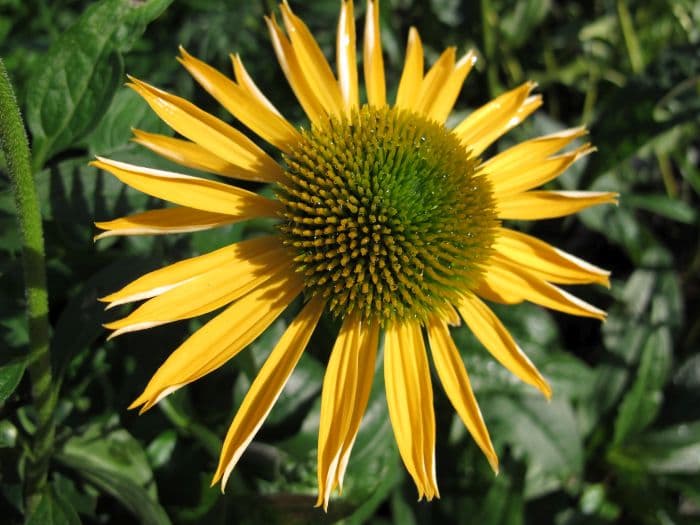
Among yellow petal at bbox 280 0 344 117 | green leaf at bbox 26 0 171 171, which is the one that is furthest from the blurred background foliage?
yellow petal at bbox 280 0 344 117

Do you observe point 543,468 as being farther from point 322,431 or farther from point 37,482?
point 37,482

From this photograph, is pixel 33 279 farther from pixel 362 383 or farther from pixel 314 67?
pixel 314 67

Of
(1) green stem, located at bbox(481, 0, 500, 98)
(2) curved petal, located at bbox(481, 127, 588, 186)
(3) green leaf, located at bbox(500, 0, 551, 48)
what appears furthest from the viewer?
(3) green leaf, located at bbox(500, 0, 551, 48)

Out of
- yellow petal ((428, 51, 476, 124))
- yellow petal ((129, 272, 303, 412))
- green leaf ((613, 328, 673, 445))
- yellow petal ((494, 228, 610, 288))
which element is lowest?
green leaf ((613, 328, 673, 445))

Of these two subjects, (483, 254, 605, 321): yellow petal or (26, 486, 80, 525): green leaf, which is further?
(483, 254, 605, 321): yellow petal

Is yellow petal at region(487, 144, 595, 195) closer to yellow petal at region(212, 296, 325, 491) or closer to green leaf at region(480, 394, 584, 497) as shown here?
yellow petal at region(212, 296, 325, 491)

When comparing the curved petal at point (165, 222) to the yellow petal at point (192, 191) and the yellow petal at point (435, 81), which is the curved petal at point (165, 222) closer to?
the yellow petal at point (192, 191)

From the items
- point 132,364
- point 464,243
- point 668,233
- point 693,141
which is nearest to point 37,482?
point 132,364
